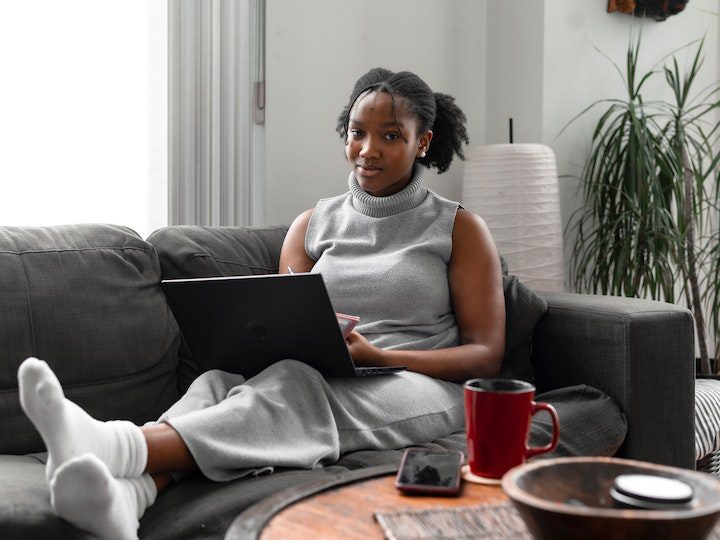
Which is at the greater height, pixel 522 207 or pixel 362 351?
pixel 522 207

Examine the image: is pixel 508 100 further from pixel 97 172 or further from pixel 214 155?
pixel 97 172

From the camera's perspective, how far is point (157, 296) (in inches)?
72.9

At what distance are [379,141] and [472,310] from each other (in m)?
0.43

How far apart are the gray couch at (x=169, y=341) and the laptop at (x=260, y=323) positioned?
182mm

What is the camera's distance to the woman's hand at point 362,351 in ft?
5.54

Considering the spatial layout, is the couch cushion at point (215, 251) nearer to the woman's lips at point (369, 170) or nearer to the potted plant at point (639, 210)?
the woman's lips at point (369, 170)

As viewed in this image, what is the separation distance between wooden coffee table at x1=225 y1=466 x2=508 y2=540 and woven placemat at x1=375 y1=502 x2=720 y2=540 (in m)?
0.02

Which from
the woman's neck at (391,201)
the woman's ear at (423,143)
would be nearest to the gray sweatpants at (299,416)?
the woman's neck at (391,201)

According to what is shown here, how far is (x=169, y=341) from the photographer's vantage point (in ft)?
6.03

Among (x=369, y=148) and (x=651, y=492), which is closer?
(x=651, y=492)

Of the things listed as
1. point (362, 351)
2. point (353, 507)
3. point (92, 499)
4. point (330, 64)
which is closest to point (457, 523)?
point (353, 507)

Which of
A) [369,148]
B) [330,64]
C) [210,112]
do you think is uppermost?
[330,64]

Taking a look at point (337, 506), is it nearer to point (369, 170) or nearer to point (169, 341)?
point (169, 341)

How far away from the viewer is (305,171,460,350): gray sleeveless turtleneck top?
6.18 feet
